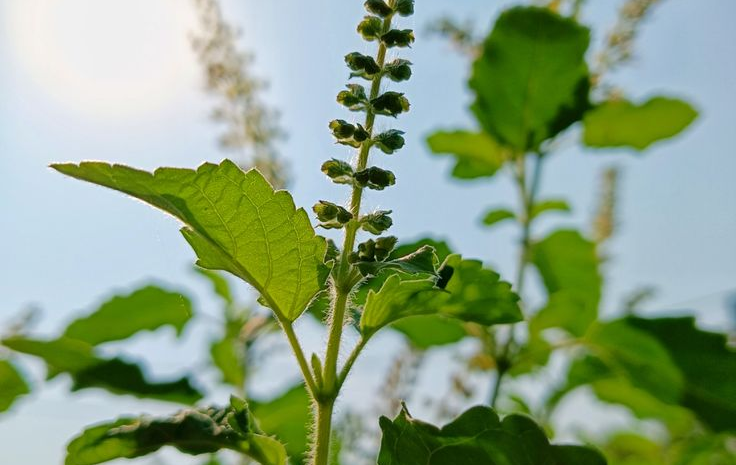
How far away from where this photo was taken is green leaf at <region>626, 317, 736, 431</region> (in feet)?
7.32

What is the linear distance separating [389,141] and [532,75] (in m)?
1.57

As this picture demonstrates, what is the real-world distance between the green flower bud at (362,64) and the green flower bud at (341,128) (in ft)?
0.28

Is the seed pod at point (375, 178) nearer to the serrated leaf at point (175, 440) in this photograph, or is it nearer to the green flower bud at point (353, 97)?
the green flower bud at point (353, 97)

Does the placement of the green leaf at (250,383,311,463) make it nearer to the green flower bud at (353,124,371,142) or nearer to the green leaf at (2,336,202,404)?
the green leaf at (2,336,202,404)

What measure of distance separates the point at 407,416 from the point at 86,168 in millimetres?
574

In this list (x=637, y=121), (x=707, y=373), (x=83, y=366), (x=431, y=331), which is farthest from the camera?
(x=637, y=121)

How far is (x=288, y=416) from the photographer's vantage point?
2324mm

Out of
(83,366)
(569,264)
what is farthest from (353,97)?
(569,264)

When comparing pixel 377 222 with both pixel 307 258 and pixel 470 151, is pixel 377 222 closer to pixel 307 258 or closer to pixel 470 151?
pixel 307 258

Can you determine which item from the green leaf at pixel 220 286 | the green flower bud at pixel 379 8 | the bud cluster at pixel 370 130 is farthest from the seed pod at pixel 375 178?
the green leaf at pixel 220 286

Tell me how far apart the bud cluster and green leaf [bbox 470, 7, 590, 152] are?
56.6 inches

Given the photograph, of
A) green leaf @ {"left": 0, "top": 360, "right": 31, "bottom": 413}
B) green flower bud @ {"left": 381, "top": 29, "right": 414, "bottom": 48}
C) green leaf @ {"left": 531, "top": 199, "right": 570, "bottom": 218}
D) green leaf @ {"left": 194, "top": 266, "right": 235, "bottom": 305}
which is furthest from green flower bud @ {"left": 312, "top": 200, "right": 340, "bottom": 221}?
green leaf @ {"left": 194, "top": 266, "right": 235, "bottom": 305}

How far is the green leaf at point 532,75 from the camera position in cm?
251

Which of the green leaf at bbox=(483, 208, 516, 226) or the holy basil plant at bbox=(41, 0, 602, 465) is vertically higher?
the green leaf at bbox=(483, 208, 516, 226)
